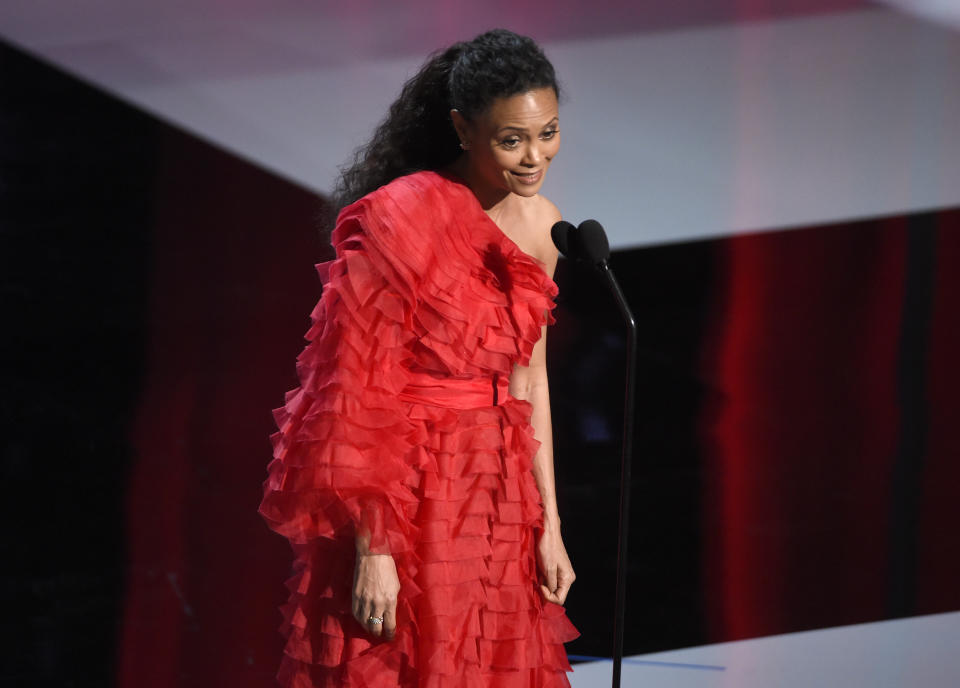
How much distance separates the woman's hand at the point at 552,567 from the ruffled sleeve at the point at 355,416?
0.27 metres

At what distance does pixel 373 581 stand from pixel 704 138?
2483mm

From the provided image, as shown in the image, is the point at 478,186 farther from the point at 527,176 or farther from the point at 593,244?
the point at 593,244

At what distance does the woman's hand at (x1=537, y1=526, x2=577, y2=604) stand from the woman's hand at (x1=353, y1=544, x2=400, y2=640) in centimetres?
Answer: 30

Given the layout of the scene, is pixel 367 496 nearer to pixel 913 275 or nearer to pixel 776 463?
pixel 776 463

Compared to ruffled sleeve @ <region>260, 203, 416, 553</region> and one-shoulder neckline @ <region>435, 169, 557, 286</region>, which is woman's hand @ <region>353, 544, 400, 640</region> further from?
one-shoulder neckline @ <region>435, 169, 557, 286</region>

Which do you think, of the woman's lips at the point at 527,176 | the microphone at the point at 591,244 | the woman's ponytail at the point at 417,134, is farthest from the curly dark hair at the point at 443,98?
the microphone at the point at 591,244

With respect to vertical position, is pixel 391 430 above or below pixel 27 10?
below

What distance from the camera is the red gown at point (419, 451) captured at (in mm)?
1478

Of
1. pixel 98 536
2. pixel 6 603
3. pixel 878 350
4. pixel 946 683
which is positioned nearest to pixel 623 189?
pixel 878 350

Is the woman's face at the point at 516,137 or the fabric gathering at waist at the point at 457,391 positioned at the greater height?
→ the woman's face at the point at 516,137

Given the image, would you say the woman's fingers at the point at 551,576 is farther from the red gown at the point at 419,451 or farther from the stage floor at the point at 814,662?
the stage floor at the point at 814,662

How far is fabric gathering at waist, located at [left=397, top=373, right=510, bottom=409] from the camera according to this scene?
5.18 ft

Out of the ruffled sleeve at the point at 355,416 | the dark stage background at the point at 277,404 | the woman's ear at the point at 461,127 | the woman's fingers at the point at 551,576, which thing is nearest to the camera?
the ruffled sleeve at the point at 355,416

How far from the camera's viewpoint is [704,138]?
3.57 m
